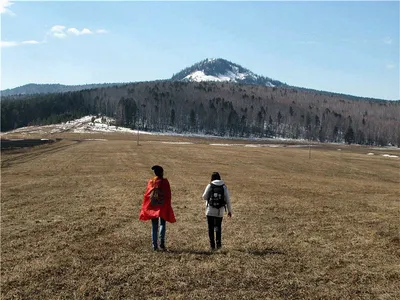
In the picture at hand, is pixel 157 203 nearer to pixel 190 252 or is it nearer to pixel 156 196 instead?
pixel 156 196

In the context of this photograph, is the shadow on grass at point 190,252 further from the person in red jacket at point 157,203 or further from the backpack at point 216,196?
the backpack at point 216,196

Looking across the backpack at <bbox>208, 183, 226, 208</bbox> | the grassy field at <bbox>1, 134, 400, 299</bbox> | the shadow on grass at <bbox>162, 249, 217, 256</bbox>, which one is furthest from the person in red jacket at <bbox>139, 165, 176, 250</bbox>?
the backpack at <bbox>208, 183, 226, 208</bbox>

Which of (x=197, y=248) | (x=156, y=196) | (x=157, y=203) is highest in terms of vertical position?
(x=156, y=196)

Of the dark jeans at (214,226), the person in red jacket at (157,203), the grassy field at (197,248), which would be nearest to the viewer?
the grassy field at (197,248)

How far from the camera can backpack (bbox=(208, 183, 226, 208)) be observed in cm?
1408

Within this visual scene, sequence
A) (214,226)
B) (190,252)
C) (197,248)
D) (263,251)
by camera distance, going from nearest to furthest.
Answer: (190,252)
(263,251)
(214,226)
(197,248)

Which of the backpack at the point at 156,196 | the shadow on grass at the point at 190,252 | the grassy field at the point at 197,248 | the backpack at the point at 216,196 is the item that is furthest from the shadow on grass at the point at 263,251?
the backpack at the point at 156,196

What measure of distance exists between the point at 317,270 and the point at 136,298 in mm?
5822

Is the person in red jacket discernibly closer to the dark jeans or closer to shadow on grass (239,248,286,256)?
the dark jeans

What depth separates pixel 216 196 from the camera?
14070 mm

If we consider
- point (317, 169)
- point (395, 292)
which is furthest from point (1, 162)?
point (395, 292)

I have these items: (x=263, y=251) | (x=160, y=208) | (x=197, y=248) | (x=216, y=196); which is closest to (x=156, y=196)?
(x=160, y=208)

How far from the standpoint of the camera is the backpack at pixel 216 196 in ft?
46.2

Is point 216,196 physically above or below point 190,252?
above
